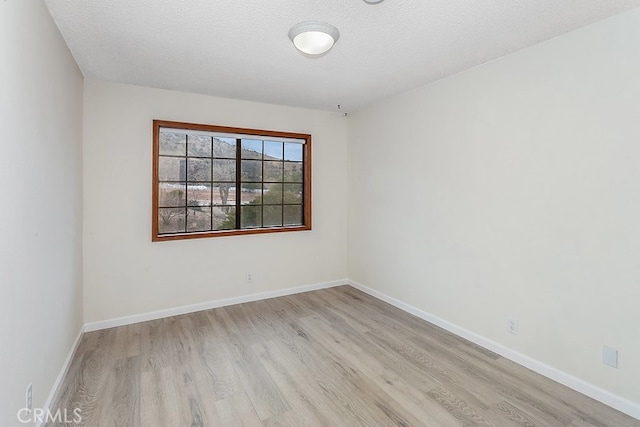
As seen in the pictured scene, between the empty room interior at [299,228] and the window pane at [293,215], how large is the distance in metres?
0.16

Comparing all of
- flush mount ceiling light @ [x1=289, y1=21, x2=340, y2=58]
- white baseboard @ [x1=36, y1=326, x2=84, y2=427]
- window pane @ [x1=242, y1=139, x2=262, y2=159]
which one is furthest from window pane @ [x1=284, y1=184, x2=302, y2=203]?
white baseboard @ [x1=36, y1=326, x2=84, y2=427]

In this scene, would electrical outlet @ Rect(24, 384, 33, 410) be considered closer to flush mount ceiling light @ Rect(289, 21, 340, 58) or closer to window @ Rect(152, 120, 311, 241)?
window @ Rect(152, 120, 311, 241)

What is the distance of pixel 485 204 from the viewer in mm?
2816

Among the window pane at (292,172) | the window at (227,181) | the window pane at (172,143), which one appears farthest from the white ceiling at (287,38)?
the window pane at (292,172)

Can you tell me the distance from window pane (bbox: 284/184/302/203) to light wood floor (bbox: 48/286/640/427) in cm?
169

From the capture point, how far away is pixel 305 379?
2.35m

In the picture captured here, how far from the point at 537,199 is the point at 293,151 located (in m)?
2.90

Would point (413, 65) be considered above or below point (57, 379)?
above

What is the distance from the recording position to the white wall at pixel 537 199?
2020 millimetres

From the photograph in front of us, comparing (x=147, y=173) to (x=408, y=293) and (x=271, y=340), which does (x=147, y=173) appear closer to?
(x=271, y=340)

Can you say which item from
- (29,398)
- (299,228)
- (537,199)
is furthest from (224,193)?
(537,199)

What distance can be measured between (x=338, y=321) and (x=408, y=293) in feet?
2.95

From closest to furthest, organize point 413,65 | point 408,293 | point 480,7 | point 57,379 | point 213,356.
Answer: point 480,7, point 57,379, point 213,356, point 413,65, point 408,293

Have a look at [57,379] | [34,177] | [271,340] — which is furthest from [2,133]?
[271,340]
